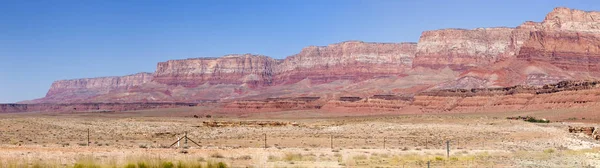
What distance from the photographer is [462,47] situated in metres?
184

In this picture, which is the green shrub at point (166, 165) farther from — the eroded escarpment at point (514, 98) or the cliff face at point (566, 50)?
the cliff face at point (566, 50)

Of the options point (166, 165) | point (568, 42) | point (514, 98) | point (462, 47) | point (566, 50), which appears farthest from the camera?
point (462, 47)

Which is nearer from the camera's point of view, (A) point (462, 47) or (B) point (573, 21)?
(B) point (573, 21)

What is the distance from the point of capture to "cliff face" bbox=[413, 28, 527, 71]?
181m

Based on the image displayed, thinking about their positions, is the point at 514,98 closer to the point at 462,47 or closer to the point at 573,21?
the point at 573,21

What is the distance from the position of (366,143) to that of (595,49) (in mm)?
118320

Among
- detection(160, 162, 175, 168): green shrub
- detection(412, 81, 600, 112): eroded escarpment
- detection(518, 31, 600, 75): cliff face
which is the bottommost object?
detection(160, 162, 175, 168): green shrub

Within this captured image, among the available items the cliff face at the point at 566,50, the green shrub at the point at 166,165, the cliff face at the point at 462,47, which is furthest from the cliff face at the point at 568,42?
the green shrub at the point at 166,165

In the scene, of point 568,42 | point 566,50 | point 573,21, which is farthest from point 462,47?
point 566,50

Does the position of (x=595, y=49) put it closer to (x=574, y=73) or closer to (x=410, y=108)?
(x=574, y=73)

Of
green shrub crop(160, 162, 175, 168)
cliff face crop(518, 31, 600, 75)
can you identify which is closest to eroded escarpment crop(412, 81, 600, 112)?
cliff face crop(518, 31, 600, 75)

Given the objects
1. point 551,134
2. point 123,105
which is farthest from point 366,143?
point 123,105

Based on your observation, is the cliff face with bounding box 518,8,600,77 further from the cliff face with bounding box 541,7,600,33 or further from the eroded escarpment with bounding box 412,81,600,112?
the eroded escarpment with bounding box 412,81,600,112

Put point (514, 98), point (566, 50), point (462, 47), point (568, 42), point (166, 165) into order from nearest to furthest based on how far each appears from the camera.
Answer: point (166, 165), point (514, 98), point (566, 50), point (568, 42), point (462, 47)
